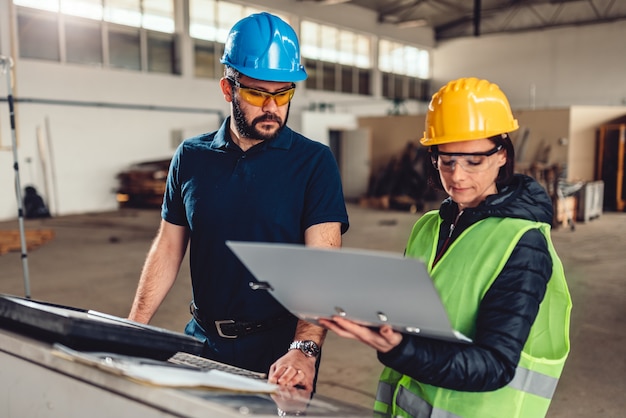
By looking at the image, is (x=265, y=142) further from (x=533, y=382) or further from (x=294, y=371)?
(x=533, y=382)

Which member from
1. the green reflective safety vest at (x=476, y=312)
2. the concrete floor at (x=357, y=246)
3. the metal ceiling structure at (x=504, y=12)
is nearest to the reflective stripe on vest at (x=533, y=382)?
the green reflective safety vest at (x=476, y=312)

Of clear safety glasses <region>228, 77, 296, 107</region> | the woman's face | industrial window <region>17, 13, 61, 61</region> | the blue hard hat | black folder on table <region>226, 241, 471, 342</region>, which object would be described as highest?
industrial window <region>17, 13, 61, 61</region>

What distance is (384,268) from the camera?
35.8 inches

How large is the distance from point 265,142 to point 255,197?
0.62 feet

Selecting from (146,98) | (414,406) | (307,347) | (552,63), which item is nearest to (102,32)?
(146,98)

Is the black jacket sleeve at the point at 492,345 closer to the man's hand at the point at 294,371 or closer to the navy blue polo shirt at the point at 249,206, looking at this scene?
the man's hand at the point at 294,371

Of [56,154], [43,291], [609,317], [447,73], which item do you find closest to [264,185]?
[609,317]

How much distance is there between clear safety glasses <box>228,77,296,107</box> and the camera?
1.68m

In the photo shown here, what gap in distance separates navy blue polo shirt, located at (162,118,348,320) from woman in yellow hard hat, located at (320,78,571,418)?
41 centimetres

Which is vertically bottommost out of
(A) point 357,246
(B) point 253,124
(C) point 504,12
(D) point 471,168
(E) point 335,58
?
(A) point 357,246

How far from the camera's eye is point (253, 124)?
5.66 feet

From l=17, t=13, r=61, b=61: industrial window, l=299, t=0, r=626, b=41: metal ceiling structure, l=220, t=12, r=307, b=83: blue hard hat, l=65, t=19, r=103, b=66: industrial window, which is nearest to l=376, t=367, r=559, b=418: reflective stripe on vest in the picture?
l=220, t=12, r=307, b=83: blue hard hat

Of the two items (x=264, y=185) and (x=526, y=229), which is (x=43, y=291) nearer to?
(x=264, y=185)

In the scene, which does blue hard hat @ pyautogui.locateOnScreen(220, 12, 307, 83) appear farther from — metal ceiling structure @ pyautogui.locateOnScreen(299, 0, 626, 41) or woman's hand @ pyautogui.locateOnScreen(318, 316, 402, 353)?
metal ceiling structure @ pyautogui.locateOnScreen(299, 0, 626, 41)
